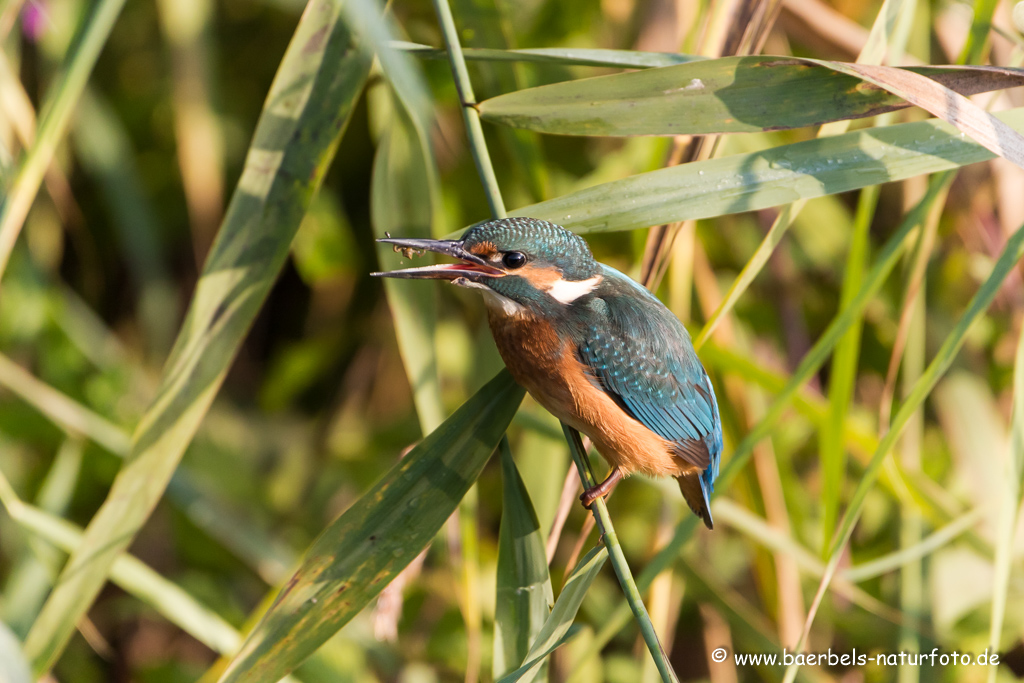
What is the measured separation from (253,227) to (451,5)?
1.88 feet

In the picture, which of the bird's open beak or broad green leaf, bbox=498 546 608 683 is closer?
broad green leaf, bbox=498 546 608 683

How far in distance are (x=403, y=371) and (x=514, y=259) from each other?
1355 millimetres

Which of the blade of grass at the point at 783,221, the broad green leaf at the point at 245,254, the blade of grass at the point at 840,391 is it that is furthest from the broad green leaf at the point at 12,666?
the blade of grass at the point at 840,391

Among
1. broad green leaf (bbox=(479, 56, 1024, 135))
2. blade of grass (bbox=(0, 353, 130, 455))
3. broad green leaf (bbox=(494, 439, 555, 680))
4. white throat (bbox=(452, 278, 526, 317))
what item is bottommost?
broad green leaf (bbox=(494, 439, 555, 680))

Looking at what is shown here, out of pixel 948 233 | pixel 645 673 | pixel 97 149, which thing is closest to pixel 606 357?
pixel 645 673

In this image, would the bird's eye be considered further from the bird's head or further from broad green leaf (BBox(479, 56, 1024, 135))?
broad green leaf (BBox(479, 56, 1024, 135))

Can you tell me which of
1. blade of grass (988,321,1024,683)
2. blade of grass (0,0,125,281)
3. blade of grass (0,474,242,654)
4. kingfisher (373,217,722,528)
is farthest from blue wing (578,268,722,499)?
blade of grass (0,474,242,654)

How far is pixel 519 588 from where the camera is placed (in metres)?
1.11

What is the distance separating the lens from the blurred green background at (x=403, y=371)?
1929 millimetres

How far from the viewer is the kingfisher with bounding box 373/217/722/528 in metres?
1.14

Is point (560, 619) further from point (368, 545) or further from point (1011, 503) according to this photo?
point (1011, 503)

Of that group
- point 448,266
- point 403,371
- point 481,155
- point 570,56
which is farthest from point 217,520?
point 570,56

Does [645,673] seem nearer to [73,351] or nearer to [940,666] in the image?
[940,666]

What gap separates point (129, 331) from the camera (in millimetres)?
2525
